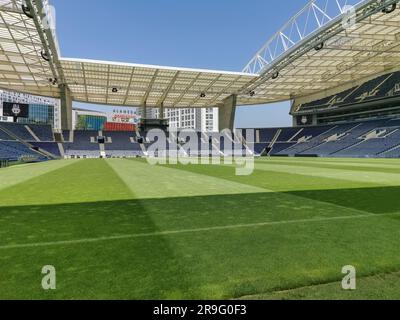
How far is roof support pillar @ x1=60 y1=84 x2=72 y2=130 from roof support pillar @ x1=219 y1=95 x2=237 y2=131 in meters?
33.5

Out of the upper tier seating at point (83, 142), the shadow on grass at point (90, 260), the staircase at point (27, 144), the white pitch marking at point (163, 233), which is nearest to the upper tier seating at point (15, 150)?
the staircase at point (27, 144)

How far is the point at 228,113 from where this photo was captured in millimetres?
70188

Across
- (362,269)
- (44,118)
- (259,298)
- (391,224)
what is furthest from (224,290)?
(44,118)

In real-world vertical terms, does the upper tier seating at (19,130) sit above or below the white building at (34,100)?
below

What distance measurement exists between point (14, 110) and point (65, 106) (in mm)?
10215

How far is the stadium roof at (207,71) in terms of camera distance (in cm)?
3203

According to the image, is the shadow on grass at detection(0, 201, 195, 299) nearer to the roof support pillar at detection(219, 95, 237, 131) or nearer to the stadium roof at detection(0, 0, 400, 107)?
the stadium roof at detection(0, 0, 400, 107)

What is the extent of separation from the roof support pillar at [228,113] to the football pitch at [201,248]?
59998mm

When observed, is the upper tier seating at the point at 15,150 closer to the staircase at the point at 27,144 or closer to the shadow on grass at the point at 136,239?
the staircase at the point at 27,144

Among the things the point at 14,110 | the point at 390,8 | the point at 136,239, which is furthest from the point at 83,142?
the point at 136,239

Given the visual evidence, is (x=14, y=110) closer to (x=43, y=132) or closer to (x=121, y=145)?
(x=43, y=132)

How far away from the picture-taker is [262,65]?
166ft

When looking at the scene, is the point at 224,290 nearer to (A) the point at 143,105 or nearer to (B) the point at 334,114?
(A) the point at 143,105
